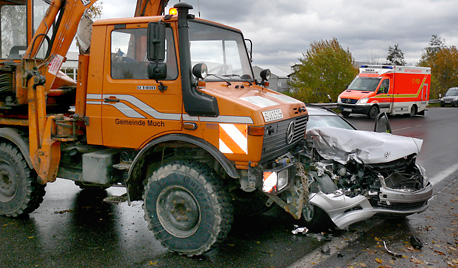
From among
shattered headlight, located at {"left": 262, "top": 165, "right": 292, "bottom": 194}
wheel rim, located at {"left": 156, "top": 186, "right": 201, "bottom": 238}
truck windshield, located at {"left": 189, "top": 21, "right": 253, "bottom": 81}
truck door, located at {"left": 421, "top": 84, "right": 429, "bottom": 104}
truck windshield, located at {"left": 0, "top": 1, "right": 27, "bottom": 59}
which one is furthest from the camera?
truck door, located at {"left": 421, "top": 84, "right": 429, "bottom": 104}

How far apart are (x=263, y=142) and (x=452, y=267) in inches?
95.3

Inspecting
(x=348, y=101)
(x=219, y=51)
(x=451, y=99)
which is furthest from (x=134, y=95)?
(x=451, y=99)

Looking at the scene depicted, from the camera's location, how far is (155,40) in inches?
167

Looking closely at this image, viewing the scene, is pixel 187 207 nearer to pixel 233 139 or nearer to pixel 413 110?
pixel 233 139

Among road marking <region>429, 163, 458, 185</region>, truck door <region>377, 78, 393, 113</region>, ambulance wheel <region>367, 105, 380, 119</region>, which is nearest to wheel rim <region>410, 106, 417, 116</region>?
truck door <region>377, 78, 393, 113</region>

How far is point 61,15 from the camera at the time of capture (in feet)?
18.4

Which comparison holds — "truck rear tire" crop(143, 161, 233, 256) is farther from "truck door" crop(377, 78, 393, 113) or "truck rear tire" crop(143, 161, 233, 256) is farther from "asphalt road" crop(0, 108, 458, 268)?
"truck door" crop(377, 78, 393, 113)

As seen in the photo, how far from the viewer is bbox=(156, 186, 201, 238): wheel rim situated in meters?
4.54

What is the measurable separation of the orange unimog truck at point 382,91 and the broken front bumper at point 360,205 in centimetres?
1640

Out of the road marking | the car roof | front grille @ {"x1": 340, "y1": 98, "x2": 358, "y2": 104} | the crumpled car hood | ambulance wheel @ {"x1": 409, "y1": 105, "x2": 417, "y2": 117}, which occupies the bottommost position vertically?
the road marking

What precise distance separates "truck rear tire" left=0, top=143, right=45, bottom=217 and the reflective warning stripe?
3.04 metres

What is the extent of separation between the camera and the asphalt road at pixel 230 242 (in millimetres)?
4449

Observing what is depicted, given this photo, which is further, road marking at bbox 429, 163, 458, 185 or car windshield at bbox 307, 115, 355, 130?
road marking at bbox 429, 163, 458, 185

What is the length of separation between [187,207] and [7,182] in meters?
3.04
